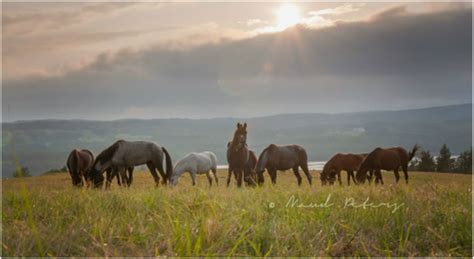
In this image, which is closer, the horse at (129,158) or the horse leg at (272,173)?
the horse at (129,158)

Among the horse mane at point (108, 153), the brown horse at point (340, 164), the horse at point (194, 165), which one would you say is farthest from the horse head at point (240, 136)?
the brown horse at point (340, 164)

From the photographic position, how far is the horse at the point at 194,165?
20062mm

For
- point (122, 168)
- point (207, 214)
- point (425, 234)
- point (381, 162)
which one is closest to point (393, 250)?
point (425, 234)

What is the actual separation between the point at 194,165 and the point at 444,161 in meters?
23.1

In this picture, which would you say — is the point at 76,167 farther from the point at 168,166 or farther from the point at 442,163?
the point at 442,163

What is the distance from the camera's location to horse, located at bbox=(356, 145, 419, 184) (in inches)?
715

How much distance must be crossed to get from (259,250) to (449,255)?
1.91 m

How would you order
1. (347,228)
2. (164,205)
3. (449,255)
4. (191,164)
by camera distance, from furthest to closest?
(191,164) < (164,205) < (347,228) < (449,255)

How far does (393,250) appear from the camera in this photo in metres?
5.36

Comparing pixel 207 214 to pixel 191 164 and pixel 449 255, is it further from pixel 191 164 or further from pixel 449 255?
pixel 191 164

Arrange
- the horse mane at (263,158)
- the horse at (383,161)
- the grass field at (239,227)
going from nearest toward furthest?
the grass field at (239,227)
the horse mane at (263,158)
the horse at (383,161)

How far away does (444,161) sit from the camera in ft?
118

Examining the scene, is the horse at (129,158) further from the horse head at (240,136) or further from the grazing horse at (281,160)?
the grazing horse at (281,160)

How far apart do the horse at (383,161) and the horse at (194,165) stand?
5693mm
